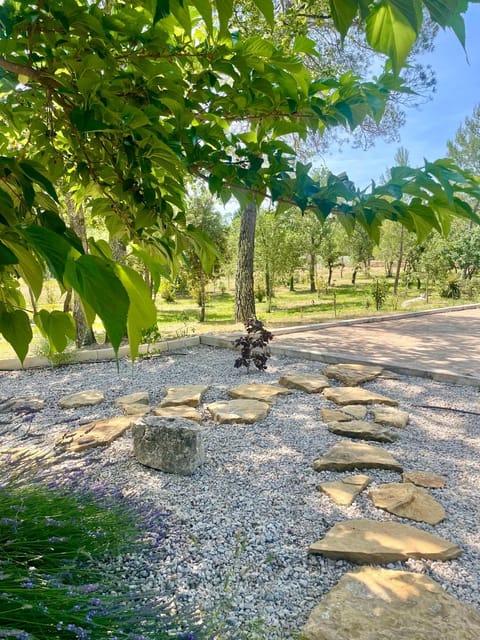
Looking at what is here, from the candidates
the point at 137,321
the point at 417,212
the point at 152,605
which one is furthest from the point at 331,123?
the point at 152,605

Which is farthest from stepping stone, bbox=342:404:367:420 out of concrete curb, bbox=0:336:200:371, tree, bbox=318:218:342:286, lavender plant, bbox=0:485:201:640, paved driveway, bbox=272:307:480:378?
tree, bbox=318:218:342:286

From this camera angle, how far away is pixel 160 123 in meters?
0.89

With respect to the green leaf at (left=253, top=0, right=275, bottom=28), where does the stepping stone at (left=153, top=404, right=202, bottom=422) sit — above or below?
below

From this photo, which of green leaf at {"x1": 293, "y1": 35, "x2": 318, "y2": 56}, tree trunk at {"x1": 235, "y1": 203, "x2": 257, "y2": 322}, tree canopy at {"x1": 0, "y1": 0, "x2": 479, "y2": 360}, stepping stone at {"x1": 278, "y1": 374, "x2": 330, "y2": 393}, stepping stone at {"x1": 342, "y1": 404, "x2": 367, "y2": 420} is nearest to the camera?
tree canopy at {"x1": 0, "y1": 0, "x2": 479, "y2": 360}

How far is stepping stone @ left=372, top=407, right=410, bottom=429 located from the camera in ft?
11.9

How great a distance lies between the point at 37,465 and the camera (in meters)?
2.21

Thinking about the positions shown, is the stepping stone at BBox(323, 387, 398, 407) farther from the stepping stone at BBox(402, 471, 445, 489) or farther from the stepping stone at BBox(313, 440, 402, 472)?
the stepping stone at BBox(402, 471, 445, 489)

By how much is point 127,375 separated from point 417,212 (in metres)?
4.91

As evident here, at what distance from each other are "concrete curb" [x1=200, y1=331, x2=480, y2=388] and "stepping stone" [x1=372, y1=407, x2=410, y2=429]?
1.42 metres

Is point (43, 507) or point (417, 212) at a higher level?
point (417, 212)

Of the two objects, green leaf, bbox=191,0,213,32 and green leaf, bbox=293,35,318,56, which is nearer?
green leaf, bbox=191,0,213,32

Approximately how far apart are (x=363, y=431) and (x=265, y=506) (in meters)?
1.25

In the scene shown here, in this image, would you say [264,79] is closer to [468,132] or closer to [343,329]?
[343,329]

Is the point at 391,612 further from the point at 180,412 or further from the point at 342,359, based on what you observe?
the point at 342,359
